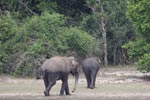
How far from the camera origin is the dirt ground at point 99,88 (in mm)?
26359

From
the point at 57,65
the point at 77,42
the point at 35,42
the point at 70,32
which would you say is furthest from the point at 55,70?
the point at 70,32

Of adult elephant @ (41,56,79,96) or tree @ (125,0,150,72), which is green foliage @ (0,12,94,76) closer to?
tree @ (125,0,150,72)

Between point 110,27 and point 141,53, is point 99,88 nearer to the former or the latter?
point 141,53

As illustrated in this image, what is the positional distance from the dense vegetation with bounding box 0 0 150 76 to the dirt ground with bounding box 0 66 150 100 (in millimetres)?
1306

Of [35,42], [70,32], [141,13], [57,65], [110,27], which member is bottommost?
[110,27]

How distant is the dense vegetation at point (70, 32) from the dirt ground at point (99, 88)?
131 cm

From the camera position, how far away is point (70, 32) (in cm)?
4084

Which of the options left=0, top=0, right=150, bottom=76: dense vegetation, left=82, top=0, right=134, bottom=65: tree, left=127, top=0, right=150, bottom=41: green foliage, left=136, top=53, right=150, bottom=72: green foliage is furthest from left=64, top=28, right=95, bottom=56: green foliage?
left=136, top=53, right=150, bottom=72: green foliage

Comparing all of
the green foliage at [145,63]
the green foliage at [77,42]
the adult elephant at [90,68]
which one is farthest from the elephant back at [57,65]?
the green foliage at [77,42]

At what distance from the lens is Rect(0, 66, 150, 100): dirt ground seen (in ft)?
86.5

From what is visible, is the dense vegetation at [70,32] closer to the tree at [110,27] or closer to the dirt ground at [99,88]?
the tree at [110,27]

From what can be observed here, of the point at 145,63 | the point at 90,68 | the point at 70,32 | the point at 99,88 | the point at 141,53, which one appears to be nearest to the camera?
the point at 99,88

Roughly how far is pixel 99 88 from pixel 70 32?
10.5m

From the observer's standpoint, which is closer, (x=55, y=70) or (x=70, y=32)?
(x=55, y=70)
